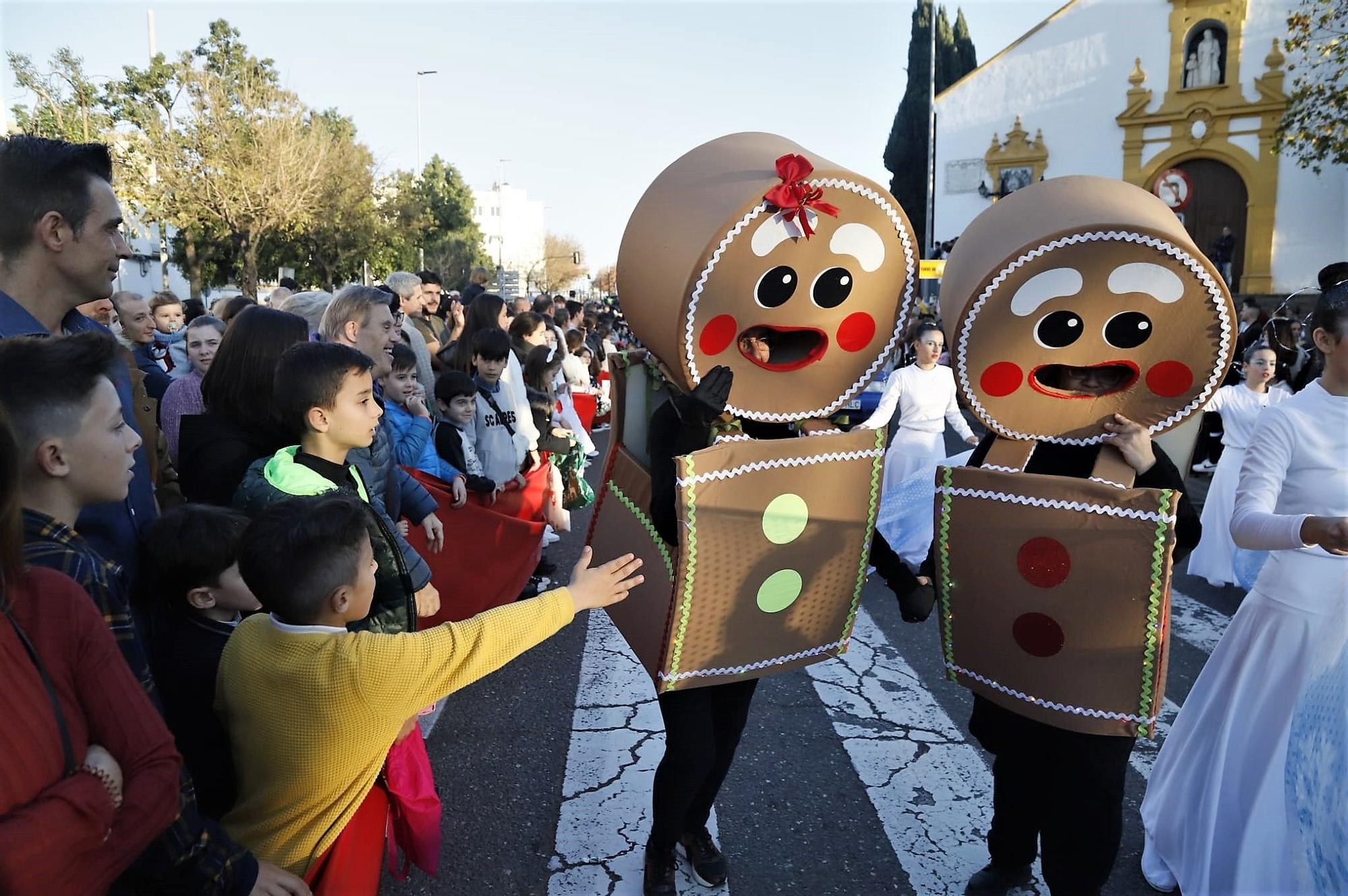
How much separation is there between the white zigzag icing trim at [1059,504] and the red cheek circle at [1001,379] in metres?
0.26

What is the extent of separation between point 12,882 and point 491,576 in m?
3.67

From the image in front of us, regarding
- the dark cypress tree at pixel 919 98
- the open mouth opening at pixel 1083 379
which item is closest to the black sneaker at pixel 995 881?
the open mouth opening at pixel 1083 379

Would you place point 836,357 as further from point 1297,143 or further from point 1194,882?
point 1297,143

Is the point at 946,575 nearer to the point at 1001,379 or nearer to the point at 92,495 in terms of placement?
the point at 1001,379

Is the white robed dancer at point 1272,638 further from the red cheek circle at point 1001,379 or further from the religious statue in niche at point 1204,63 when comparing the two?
the religious statue in niche at point 1204,63

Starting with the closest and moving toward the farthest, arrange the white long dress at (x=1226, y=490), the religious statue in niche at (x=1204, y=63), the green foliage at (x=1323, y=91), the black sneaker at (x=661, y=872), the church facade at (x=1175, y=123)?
the black sneaker at (x=661, y=872) < the white long dress at (x=1226, y=490) < the green foliage at (x=1323, y=91) < the church facade at (x=1175, y=123) < the religious statue in niche at (x=1204, y=63)

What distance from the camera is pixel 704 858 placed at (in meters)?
2.86

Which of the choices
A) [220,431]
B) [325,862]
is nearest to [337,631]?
[325,862]

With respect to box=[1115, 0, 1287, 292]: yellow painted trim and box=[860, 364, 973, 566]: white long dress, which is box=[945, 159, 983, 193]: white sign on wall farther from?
box=[860, 364, 973, 566]: white long dress

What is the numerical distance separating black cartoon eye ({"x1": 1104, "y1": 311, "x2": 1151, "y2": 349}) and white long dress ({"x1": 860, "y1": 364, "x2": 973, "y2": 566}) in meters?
3.94

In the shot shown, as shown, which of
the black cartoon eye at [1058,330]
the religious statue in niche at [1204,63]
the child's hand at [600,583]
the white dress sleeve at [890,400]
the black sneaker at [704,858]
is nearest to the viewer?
the child's hand at [600,583]

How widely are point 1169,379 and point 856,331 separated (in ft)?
2.66

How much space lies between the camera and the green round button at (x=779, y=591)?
8.18ft

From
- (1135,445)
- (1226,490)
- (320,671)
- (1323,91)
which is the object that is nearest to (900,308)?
(1135,445)
